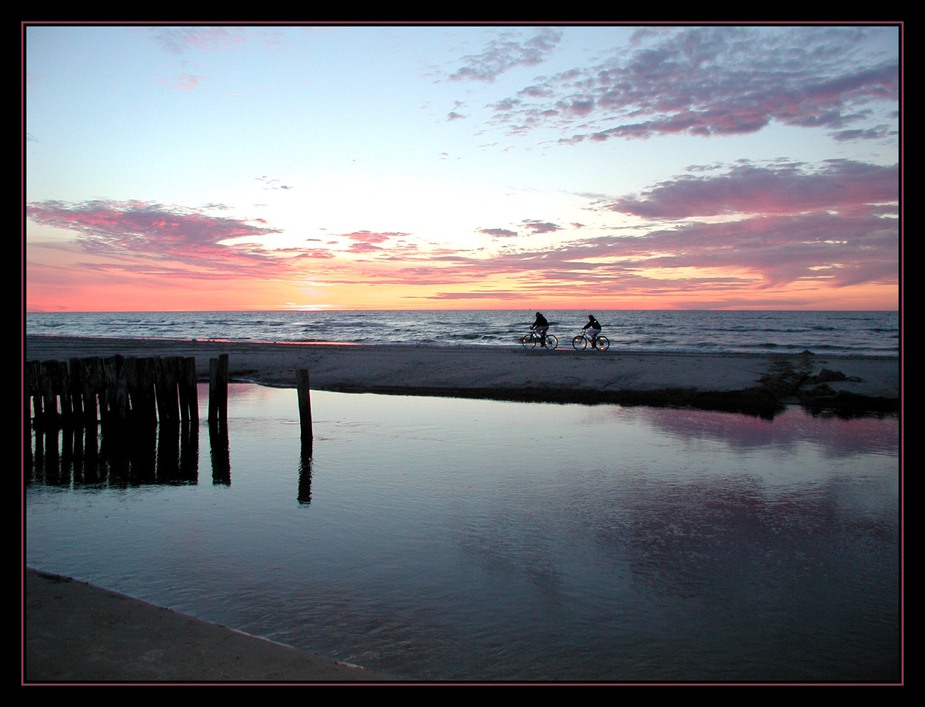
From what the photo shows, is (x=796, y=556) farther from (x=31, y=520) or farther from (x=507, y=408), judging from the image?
(x=507, y=408)

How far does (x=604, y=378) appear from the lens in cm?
2331

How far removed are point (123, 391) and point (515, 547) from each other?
10995 millimetres

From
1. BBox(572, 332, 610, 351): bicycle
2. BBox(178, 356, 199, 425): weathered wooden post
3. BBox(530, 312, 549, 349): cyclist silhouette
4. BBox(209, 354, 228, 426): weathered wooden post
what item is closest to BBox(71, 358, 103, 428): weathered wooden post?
BBox(178, 356, 199, 425): weathered wooden post

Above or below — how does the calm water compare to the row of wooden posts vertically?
below

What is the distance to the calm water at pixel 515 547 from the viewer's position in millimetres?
5242

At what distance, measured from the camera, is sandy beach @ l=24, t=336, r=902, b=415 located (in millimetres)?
19667

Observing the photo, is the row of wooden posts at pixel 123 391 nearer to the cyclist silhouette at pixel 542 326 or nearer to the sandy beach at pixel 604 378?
the sandy beach at pixel 604 378

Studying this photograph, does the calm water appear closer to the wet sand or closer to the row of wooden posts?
the wet sand

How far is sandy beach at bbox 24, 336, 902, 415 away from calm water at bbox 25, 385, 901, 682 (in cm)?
577

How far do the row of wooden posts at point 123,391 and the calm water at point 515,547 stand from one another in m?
1.38

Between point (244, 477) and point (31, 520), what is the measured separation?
3.08 meters

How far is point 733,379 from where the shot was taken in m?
22.0
